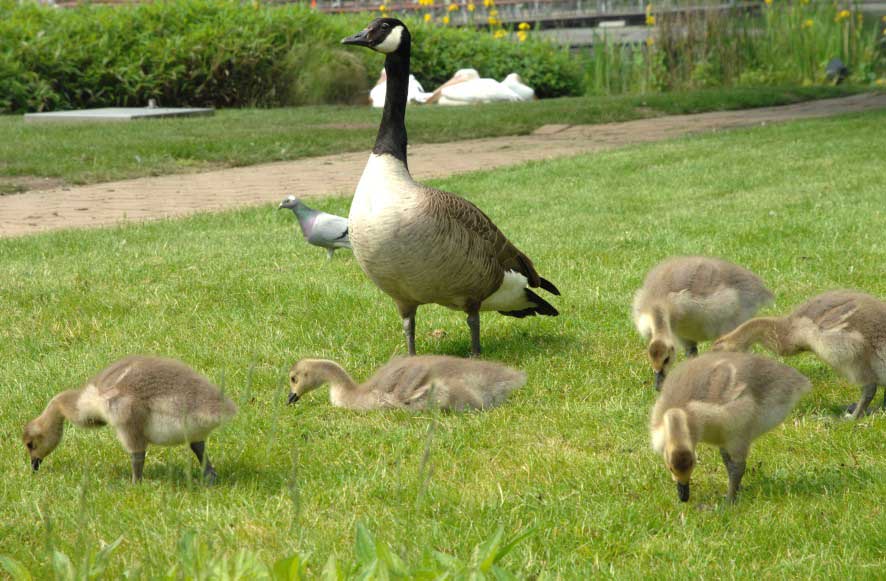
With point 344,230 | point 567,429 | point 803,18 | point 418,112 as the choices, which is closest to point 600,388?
point 567,429

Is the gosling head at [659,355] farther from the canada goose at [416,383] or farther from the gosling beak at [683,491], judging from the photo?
the gosling beak at [683,491]

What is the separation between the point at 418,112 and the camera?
63.2 ft

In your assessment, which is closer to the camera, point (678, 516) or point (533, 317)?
point (678, 516)

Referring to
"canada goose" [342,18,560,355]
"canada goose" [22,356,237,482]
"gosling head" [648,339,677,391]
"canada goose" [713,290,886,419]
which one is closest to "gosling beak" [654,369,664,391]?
"gosling head" [648,339,677,391]

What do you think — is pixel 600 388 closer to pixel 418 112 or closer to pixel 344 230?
pixel 344 230

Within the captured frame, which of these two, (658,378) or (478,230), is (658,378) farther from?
(478,230)

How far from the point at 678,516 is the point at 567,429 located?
1.02 metres

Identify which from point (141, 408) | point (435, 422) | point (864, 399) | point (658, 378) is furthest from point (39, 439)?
point (864, 399)

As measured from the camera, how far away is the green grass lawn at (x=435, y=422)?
149 inches

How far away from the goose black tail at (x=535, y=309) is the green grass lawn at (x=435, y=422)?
0.17m

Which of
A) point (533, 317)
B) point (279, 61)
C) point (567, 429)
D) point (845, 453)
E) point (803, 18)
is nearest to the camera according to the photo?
point (845, 453)

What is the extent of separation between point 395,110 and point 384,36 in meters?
0.42

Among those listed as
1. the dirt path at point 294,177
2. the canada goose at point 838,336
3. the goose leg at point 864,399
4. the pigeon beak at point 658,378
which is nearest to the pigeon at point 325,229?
the dirt path at point 294,177

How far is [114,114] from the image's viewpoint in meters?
17.8
